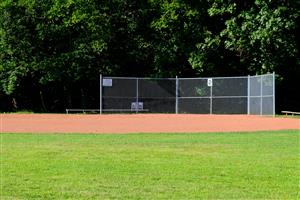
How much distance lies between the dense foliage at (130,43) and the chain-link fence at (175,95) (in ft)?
5.92

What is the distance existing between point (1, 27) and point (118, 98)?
980 cm

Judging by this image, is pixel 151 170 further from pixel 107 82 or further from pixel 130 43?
pixel 130 43

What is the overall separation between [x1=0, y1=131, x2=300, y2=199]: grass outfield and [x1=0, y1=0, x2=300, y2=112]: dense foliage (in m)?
24.0

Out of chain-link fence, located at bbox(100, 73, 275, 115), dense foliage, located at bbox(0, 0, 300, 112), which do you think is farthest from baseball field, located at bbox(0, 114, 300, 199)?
dense foliage, located at bbox(0, 0, 300, 112)

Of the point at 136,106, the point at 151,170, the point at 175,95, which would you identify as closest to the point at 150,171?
the point at 151,170

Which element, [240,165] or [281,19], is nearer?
[240,165]

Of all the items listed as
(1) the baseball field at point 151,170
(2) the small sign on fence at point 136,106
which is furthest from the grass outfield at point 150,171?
(2) the small sign on fence at point 136,106

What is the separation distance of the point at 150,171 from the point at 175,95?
29335 millimetres

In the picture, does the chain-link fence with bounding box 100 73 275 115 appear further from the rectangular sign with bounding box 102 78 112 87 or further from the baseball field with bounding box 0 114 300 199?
the baseball field with bounding box 0 114 300 199

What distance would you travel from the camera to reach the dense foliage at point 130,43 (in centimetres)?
4075

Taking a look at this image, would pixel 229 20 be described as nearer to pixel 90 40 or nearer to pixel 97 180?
pixel 90 40

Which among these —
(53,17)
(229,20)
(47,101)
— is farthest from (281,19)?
(47,101)

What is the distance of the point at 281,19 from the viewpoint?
1502 inches

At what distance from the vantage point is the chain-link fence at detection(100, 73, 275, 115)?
38844mm
